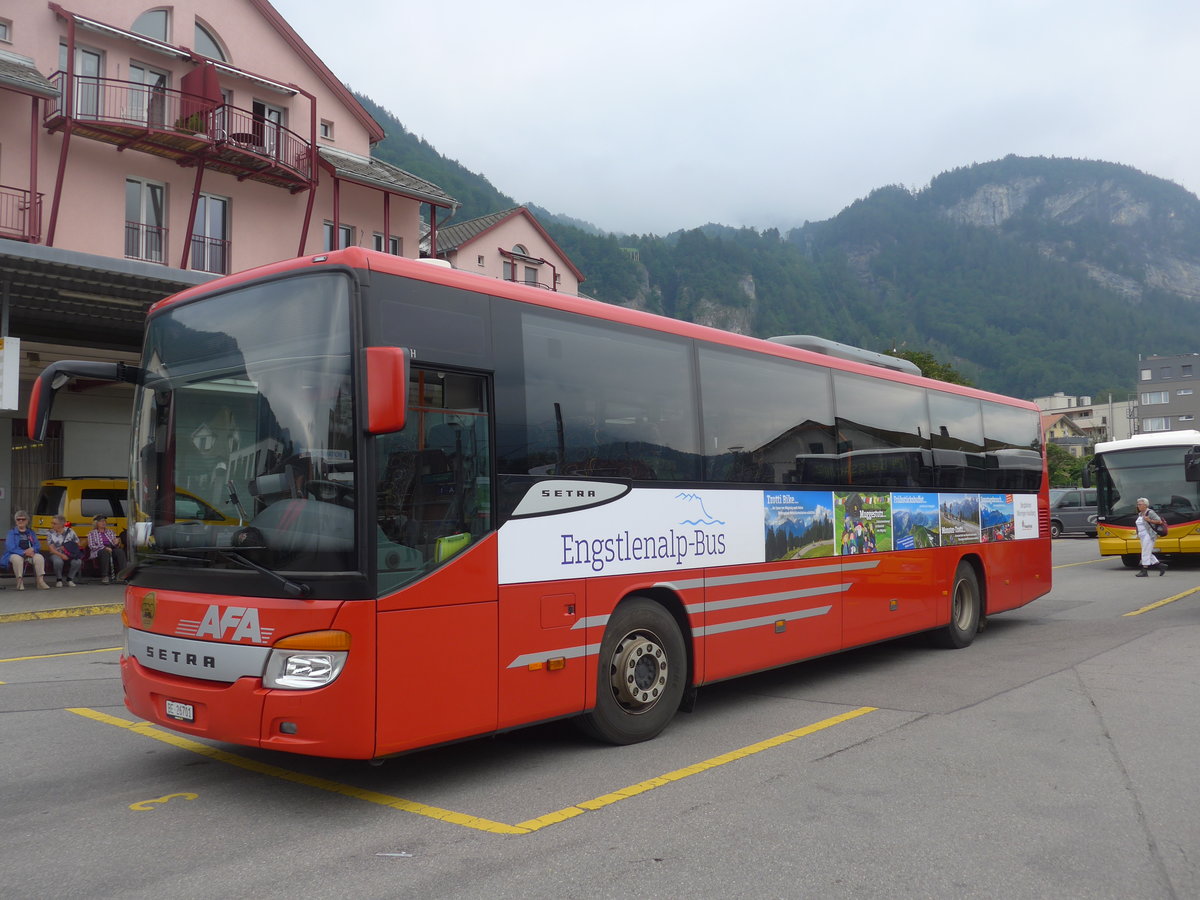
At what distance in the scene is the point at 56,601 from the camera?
16094 mm

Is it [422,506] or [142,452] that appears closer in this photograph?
[422,506]

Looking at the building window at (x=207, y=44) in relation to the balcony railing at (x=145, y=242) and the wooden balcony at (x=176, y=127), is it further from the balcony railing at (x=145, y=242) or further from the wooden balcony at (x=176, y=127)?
the balcony railing at (x=145, y=242)

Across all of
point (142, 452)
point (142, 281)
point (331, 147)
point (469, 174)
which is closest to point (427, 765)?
point (142, 452)

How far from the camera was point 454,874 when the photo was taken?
4.17m

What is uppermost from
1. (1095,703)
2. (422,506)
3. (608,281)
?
(608,281)

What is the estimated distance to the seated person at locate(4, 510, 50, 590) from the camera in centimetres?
1762

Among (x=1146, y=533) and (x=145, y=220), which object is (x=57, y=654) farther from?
(x=1146, y=533)

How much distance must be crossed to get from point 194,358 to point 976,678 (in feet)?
23.6

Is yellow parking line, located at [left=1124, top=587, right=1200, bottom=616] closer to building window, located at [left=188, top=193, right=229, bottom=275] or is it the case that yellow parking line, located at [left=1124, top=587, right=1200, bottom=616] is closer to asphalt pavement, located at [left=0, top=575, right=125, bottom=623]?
asphalt pavement, located at [left=0, top=575, right=125, bottom=623]

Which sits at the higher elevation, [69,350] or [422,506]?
[69,350]

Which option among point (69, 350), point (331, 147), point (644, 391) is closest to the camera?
point (644, 391)

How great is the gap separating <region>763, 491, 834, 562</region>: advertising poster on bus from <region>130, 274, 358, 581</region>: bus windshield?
13.1 ft

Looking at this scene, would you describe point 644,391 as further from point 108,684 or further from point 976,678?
point 108,684

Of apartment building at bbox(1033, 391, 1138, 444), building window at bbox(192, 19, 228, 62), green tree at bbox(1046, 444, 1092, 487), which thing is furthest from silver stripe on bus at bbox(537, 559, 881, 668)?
apartment building at bbox(1033, 391, 1138, 444)
